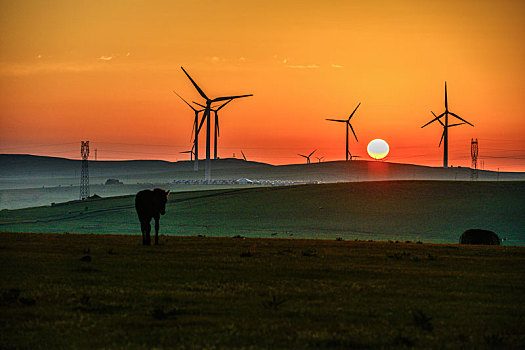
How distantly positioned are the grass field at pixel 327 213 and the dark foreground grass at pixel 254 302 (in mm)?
62917

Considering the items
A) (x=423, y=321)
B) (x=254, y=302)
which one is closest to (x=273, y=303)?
(x=254, y=302)

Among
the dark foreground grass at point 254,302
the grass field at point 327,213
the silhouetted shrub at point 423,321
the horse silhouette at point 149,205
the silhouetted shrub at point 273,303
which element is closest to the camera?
the dark foreground grass at point 254,302

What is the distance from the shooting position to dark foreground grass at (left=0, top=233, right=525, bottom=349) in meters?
13.2

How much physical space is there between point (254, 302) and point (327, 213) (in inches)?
4128

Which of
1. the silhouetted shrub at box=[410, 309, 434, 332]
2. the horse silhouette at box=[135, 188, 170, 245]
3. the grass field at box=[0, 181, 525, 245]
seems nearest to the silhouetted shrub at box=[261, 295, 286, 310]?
the silhouetted shrub at box=[410, 309, 434, 332]

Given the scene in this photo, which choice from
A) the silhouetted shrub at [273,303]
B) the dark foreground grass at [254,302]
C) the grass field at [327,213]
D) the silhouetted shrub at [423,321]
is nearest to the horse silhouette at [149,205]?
the dark foreground grass at [254,302]

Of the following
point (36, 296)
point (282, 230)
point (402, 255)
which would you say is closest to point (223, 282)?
point (36, 296)

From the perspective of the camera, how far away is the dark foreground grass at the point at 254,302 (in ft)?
43.3

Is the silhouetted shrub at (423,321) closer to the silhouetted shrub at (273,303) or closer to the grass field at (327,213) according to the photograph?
the silhouetted shrub at (273,303)

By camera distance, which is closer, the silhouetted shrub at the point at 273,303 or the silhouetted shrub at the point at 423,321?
the silhouetted shrub at the point at 423,321

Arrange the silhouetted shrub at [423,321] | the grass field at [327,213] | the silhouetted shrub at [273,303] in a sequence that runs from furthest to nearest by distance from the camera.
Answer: the grass field at [327,213] < the silhouetted shrub at [273,303] < the silhouetted shrub at [423,321]

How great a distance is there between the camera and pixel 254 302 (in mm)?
17031

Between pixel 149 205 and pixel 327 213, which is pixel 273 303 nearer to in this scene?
pixel 149 205

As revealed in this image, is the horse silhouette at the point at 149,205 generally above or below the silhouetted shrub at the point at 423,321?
above
